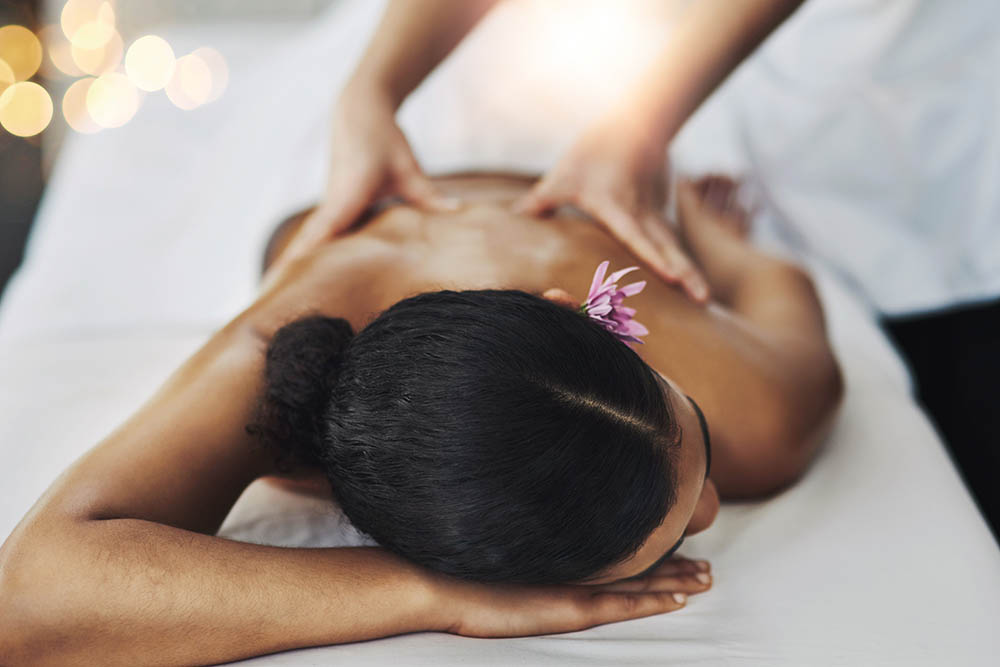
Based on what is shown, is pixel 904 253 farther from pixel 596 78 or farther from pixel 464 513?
pixel 464 513

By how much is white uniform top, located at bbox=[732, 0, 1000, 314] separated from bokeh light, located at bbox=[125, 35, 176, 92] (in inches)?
54.8

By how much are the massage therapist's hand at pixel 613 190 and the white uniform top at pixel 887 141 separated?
63 cm

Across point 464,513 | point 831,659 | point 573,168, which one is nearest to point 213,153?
point 573,168

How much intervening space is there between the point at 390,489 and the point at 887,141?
4.25 feet

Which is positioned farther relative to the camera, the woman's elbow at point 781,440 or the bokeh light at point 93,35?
the bokeh light at point 93,35

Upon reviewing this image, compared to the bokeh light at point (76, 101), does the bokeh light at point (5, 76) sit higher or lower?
higher

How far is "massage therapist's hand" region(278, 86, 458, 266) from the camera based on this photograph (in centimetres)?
122

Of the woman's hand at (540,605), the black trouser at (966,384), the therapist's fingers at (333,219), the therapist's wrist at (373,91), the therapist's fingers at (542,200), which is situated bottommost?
the black trouser at (966,384)

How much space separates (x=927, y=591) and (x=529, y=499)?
0.49 metres

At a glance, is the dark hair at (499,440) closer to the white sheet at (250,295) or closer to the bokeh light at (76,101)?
the white sheet at (250,295)

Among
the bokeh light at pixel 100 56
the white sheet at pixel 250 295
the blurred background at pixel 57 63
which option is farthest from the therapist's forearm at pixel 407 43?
the bokeh light at pixel 100 56

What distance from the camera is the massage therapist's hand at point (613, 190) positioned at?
116 cm

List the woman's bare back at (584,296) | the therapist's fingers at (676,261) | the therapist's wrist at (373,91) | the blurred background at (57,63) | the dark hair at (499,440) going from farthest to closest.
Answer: the blurred background at (57,63) < the therapist's wrist at (373,91) < the therapist's fingers at (676,261) < the woman's bare back at (584,296) < the dark hair at (499,440)

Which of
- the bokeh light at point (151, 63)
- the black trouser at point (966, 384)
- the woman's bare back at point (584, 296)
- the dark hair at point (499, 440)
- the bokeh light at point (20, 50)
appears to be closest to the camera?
the dark hair at point (499, 440)
